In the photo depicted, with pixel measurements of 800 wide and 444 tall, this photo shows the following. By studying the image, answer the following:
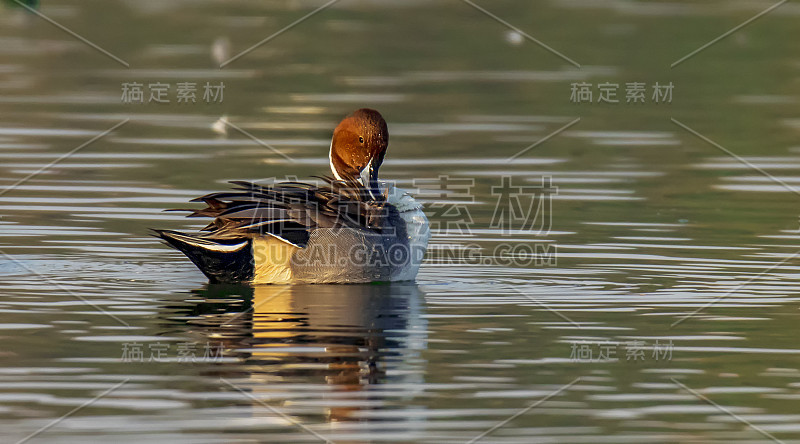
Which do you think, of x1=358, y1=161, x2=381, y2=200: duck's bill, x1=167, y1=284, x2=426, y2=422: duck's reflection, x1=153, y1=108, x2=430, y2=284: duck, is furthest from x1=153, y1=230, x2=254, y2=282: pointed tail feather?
x1=358, y1=161, x2=381, y2=200: duck's bill

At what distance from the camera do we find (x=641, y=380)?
848 centimetres

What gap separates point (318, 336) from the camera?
9297 millimetres

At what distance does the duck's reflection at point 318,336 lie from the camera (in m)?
8.13

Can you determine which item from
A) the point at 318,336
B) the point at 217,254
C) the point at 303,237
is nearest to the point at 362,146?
the point at 303,237

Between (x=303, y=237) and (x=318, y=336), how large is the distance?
6.24 feet

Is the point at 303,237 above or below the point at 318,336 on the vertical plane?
above

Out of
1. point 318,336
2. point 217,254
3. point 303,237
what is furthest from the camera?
point 303,237

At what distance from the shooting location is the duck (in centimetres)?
1094

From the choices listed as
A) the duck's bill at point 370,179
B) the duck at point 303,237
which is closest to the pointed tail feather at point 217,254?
the duck at point 303,237

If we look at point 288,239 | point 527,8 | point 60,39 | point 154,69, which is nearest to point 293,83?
point 154,69

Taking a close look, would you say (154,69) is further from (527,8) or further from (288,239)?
(288,239)

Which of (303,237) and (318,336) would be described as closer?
(318,336)

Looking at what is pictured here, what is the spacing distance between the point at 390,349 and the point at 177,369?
1436 mm

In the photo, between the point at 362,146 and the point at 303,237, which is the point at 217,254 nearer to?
the point at 303,237
